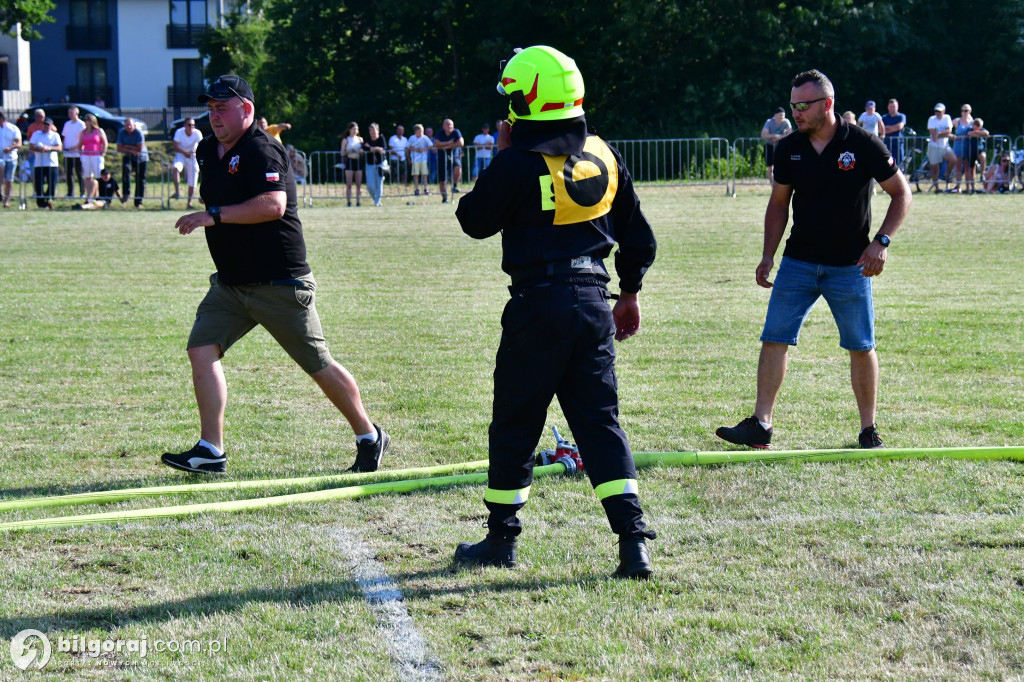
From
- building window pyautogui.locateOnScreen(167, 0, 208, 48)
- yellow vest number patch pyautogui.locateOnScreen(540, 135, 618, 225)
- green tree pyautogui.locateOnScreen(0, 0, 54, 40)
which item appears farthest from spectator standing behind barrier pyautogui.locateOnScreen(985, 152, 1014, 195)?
building window pyautogui.locateOnScreen(167, 0, 208, 48)

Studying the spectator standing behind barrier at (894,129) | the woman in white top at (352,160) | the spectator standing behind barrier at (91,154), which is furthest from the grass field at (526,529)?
the spectator standing behind barrier at (894,129)

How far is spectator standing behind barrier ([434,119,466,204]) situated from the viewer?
2747 centimetres

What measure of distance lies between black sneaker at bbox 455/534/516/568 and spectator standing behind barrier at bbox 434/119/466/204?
22.7m

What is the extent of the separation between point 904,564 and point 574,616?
1.37m

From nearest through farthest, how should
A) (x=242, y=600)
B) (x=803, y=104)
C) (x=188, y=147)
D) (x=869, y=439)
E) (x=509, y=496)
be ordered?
(x=242, y=600), (x=509, y=496), (x=803, y=104), (x=869, y=439), (x=188, y=147)

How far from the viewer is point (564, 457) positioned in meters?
5.90

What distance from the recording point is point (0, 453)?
6.44 metres

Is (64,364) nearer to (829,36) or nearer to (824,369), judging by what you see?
(824,369)

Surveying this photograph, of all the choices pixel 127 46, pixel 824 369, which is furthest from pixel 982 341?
pixel 127 46

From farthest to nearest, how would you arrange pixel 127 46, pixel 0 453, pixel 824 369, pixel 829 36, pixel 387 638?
1. pixel 127 46
2. pixel 829 36
3. pixel 824 369
4. pixel 0 453
5. pixel 387 638

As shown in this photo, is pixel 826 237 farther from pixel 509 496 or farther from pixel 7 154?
pixel 7 154

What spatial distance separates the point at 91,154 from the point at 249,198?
21148 mm

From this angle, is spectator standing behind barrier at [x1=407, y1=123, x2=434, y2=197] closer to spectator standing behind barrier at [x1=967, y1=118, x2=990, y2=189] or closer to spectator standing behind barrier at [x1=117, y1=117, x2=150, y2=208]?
spectator standing behind barrier at [x1=117, y1=117, x2=150, y2=208]

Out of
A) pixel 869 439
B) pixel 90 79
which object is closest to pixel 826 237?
pixel 869 439
